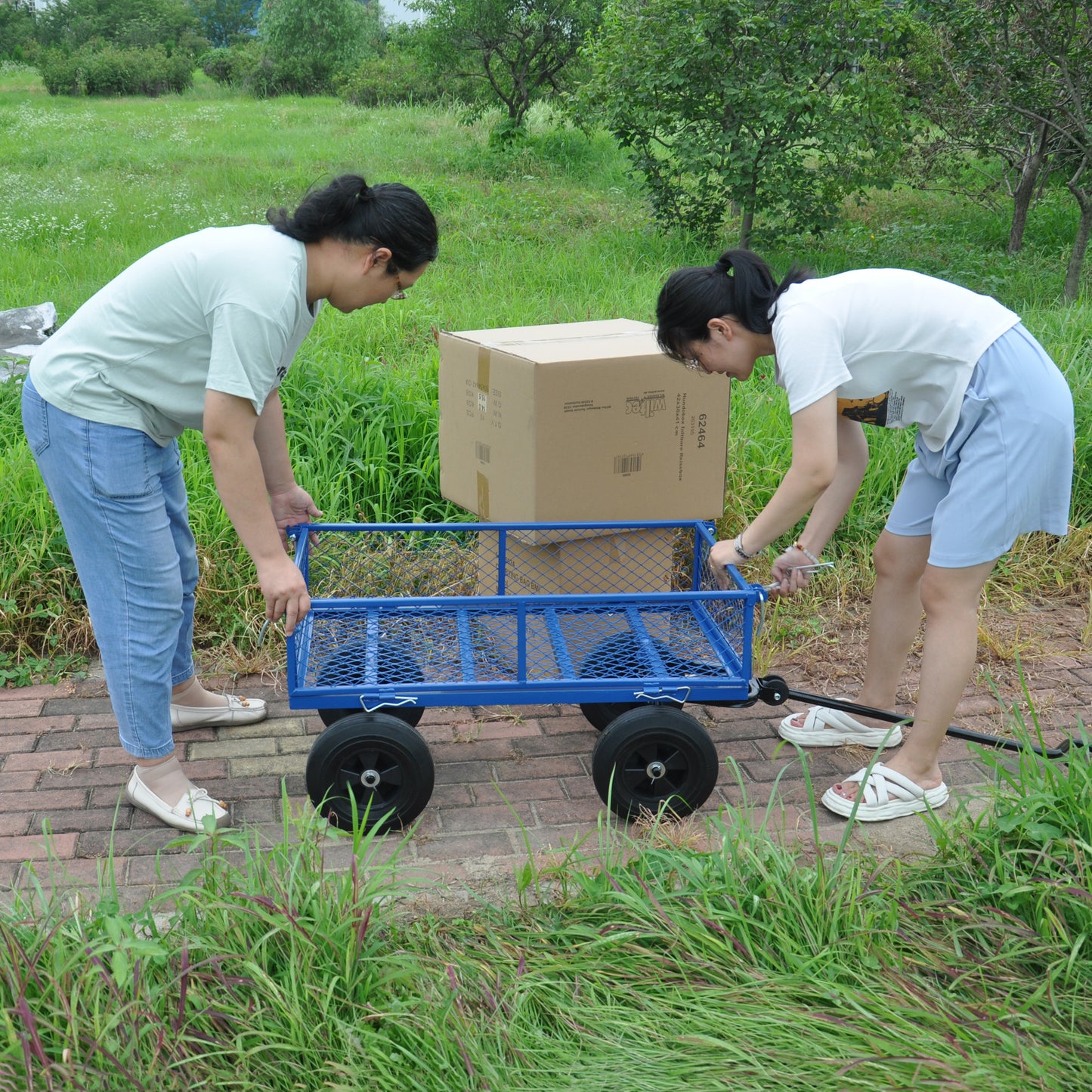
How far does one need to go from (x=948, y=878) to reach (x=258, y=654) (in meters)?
2.48

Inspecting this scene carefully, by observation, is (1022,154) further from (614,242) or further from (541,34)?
Result: (541,34)

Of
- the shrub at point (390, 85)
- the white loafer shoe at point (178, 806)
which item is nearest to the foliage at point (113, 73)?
the shrub at point (390, 85)

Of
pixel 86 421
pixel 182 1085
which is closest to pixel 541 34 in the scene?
pixel 86 421

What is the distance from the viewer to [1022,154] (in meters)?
8.74

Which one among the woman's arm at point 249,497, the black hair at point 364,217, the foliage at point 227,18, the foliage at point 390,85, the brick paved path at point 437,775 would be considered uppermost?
the foliage at point 227,18

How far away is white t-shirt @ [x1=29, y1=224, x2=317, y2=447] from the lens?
2.41 m

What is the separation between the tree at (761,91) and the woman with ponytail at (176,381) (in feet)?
20.1

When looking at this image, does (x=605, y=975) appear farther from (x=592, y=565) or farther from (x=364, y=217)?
(x=364, y=217)

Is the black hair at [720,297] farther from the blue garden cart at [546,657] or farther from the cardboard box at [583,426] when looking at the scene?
the blue garden cart at [546,657]

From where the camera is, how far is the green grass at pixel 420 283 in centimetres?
414

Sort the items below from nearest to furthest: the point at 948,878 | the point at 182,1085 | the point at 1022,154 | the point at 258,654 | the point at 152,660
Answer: the point at 182,1085
the point at 948,878
the point at 152,660
the point at 258,654
the point at 1022,154

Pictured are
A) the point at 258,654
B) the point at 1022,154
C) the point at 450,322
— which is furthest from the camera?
the point at 1022,154

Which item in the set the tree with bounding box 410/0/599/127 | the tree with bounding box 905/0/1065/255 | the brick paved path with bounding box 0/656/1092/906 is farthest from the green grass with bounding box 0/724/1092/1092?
the tree with bounding box 410/0/599/127

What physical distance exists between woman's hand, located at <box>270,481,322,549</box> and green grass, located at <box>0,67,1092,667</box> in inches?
35.3
